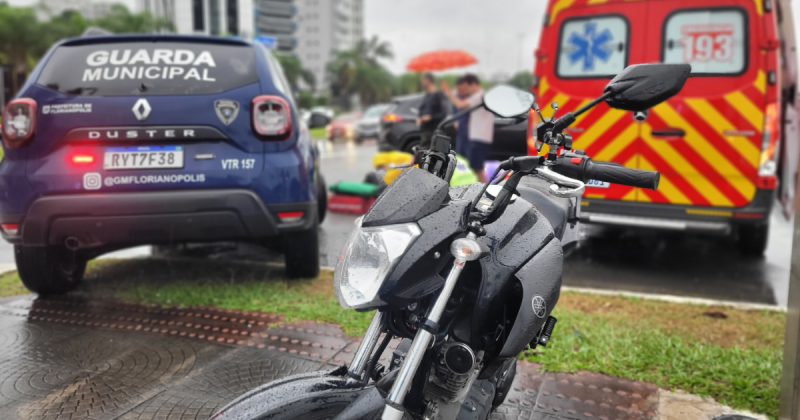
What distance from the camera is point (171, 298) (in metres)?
4.31

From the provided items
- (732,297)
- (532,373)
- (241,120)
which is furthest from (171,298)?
(732,297)

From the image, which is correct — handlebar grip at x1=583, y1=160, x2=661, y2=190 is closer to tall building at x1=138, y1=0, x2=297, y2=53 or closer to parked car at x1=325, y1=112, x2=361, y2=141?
parked car at x1=325, y1=112, x2=361, y2=141

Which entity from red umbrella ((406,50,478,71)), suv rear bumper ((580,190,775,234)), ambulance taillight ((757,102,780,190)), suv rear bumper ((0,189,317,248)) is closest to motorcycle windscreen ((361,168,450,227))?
suv rear bumper ((0,189,317,248))

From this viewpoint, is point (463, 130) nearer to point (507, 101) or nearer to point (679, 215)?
point (679, 215)

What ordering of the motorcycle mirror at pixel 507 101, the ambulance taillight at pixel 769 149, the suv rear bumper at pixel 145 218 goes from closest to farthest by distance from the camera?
the motorcycle mirror at pixel 507 101, the suv rear bumper at pixel 145 218, the ambulance taillight at pixel 769 149

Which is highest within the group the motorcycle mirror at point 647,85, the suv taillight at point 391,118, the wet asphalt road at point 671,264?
the motorcycle mirror at point 647,85

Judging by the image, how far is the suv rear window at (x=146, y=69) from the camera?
3.91 meters

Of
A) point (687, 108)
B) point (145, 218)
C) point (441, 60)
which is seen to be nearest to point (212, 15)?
point (441, 60)

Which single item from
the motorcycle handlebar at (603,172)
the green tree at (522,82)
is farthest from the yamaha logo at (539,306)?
the green tree at (522,82)

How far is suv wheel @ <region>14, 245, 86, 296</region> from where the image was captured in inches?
163

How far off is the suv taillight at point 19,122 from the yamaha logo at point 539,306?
3248mm

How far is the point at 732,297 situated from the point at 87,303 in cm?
458

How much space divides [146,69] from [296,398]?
298 centimetres

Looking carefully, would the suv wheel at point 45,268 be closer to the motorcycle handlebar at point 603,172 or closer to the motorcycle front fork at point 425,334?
the motorcycle front fork at point 425,334
